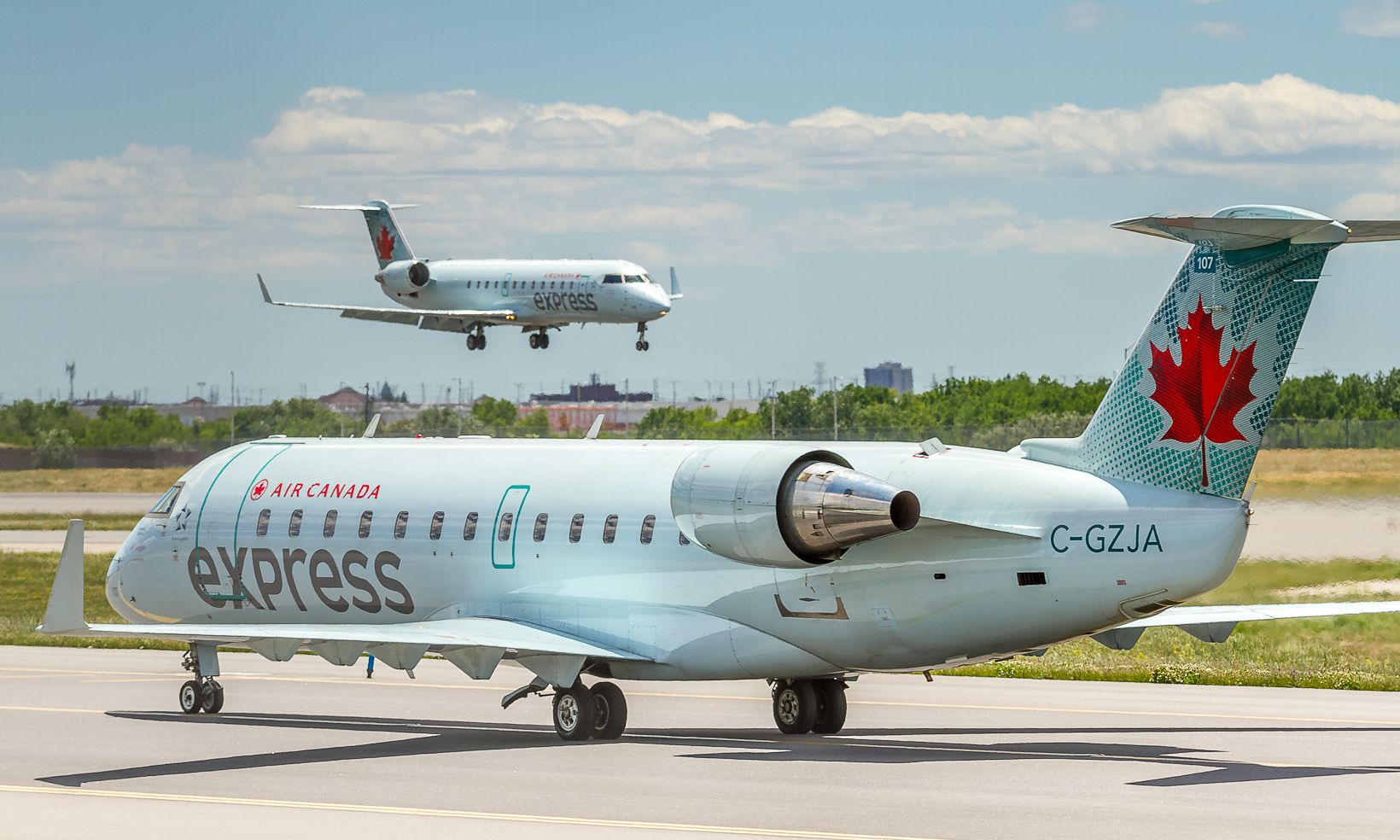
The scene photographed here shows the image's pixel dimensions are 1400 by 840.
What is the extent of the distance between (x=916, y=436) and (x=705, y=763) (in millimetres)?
43103

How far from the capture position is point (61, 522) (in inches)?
3031

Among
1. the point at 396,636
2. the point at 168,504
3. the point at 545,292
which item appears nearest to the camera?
the point at 396,636

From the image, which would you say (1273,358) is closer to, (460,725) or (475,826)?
(475,826)

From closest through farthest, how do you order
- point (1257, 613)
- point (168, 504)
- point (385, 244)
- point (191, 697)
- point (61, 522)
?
point (1257, 613) < point (191, 697) < point (168, 504) < point (61, 522) < point (385, 244)

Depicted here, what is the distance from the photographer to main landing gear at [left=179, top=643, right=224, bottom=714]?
2684 cm

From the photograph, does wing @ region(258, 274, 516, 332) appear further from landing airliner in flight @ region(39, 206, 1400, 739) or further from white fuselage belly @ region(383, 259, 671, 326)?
landing airliner in flight @ region(39, 206, 1400, 739)

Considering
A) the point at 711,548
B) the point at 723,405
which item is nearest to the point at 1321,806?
the point at 711,548

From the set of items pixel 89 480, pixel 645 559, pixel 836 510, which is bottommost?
pixel 89 480

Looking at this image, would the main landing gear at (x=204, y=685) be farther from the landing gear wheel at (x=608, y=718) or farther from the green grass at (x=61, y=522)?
the green grass at (x=61, y=522)

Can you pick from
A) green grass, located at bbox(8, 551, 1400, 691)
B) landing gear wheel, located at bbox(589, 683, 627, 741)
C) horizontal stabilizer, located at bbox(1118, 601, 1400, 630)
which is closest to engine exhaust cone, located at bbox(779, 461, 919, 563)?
landing gear wheel, located at bbox(589, 683, 627, 741)

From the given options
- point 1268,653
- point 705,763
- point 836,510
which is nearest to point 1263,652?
point 1268,653

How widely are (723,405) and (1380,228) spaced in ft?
482

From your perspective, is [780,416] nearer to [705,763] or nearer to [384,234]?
[384,234]

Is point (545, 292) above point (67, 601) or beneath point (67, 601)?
above
